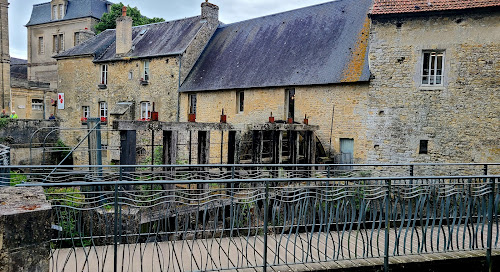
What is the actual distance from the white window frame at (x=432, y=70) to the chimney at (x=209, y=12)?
522 inches

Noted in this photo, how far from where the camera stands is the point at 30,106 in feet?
98.9

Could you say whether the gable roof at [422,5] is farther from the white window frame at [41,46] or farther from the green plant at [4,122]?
the white window frame at [41,46]

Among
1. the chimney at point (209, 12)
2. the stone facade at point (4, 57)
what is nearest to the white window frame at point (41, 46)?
the stone facade at point (4, 57)

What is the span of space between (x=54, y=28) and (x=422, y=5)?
119 ft

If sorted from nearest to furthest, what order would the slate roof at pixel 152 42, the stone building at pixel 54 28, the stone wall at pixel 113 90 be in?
the stone wall at pixel 113 90
the slate roof at pixel 152 42
the stone building at pixel 54 28

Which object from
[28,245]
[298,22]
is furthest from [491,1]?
[28,245]

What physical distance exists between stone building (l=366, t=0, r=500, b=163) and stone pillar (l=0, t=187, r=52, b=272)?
13.6 meters

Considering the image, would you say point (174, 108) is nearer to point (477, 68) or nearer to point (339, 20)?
point (339, 20)

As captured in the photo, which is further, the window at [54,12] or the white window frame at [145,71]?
the window at [54,12]

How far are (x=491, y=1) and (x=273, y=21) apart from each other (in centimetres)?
1095

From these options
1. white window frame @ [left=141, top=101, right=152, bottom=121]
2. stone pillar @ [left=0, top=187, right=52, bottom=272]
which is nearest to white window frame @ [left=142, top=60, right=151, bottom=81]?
white window frame @ [left=141, top=101, right=152, bottom=121]

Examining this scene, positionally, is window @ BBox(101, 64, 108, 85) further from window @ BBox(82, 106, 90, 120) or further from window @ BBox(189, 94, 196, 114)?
window @ BBox(189, 94, 196, 114)

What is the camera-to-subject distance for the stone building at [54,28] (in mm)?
37875

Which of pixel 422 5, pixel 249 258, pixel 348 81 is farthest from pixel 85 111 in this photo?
pixel 249 258
